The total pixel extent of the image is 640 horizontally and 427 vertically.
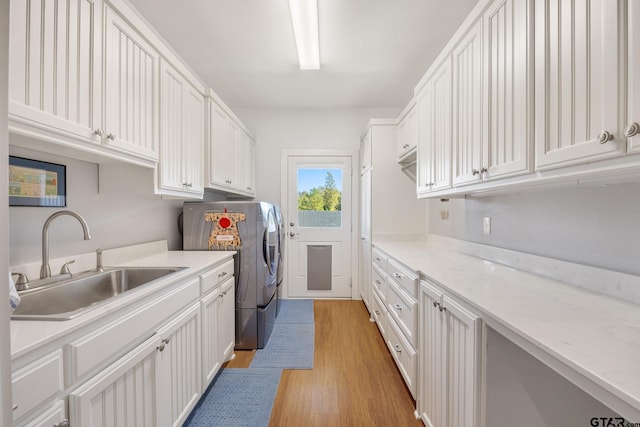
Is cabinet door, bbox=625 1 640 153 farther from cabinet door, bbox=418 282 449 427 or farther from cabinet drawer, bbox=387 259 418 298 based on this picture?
cabinet drawer, bbox=387 259 418 298

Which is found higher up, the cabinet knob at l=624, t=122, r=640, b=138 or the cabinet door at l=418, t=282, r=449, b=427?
the cabinet knob at l=624, t=122, r=640, b=138

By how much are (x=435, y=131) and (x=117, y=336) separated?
7.01 ft

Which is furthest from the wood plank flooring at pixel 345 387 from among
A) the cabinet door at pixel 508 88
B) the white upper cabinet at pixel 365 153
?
the white upper cabinet at pixel 365 153

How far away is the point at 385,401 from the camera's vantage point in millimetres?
1826

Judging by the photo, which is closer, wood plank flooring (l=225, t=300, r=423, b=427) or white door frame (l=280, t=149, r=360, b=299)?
wood plank flooring (l=225, t=300, r=423, b=427)

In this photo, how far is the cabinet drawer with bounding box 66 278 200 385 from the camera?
34.8 inches

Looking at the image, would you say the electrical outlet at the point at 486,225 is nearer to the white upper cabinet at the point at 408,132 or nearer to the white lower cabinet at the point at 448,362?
the white lower cabinet at the point at 448,362

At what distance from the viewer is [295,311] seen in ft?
11.3

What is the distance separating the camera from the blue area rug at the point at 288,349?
7.49 ft

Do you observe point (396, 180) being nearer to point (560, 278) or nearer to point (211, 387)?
point (560, 278)

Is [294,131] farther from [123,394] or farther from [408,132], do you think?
[123,394]

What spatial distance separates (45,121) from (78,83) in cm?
26

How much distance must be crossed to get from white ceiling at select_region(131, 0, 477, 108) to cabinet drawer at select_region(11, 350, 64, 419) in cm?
217

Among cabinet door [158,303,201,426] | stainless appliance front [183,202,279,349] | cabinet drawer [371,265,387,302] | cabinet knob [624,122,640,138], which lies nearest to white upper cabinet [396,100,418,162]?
cabinet drawer [371,265,387,302]
